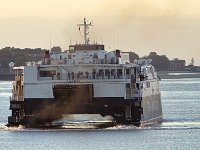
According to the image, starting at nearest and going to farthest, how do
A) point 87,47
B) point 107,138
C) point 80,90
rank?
1. point 107,138
2. point 80,90
3. point 87,47

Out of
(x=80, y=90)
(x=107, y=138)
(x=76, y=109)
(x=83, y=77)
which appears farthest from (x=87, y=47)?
(x=107, y=138)

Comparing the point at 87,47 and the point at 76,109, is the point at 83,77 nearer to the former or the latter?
the point at 76,109

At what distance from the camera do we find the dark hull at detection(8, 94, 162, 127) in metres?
85.8

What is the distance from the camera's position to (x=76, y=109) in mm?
86562

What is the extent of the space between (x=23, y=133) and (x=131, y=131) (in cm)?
675

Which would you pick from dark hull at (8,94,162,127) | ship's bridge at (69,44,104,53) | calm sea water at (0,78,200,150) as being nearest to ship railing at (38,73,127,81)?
dark hull at (8,94,162,127)

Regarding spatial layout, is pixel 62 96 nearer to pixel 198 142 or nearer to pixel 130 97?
pixel 130 97

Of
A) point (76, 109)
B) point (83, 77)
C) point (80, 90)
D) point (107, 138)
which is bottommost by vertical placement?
point (107, 138)

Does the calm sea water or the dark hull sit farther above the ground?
the dark hull

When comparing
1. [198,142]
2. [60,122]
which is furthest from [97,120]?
[198,142]

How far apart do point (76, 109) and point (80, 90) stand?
1287 millimetres

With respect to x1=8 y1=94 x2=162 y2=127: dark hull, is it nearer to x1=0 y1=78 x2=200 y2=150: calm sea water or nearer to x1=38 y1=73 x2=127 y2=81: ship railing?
x1=0 y1=78 x2=200 y2=150: calm sea water

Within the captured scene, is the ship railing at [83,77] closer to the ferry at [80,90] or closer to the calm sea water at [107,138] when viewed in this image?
the ferry at [80,90]

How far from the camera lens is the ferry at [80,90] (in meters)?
86.0
